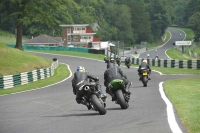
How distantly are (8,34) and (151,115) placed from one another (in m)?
120

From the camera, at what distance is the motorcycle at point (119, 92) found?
13.6 m

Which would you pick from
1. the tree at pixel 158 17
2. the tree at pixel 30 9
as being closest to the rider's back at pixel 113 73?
the tree at pixel 30 9

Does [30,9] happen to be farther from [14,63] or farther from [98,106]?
[98,106]

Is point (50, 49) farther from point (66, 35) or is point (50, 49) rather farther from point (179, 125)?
point (179, 125)

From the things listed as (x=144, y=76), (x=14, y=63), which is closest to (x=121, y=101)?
(x=144, y=76)

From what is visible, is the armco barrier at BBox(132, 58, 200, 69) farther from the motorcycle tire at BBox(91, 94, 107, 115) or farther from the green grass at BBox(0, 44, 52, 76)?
the motorcycle tire at BBox(91, 94, 107, 115)

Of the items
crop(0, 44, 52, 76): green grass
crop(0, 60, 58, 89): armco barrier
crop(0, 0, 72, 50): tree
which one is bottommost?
crop(0, 60, 58, 89): armco barrier

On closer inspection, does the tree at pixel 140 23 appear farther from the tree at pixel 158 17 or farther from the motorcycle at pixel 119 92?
the motorcycle at pixel 119 92

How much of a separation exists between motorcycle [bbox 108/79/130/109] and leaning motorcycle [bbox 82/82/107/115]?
2.34 ft

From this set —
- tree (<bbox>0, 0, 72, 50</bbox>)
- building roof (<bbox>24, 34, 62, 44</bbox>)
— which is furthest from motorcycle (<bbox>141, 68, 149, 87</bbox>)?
building roof (<bbox>24, 34, 62, 44</bbox>)

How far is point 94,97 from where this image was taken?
12523 mm

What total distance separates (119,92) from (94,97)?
4.63 ft

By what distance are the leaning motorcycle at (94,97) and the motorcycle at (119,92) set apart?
713mm

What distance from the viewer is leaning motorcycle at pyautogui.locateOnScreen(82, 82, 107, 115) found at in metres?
12.3
